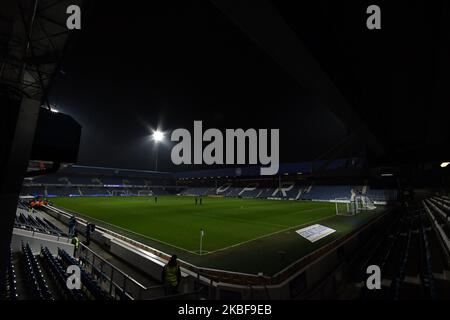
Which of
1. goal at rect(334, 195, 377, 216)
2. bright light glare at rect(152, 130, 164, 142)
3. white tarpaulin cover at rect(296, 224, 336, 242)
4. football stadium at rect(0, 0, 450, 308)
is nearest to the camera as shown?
football stadium at rect(0, 0, 450, 308)

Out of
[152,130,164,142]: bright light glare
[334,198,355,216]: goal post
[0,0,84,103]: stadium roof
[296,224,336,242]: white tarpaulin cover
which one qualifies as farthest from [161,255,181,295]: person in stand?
[152,130,164,142]: bright light glare

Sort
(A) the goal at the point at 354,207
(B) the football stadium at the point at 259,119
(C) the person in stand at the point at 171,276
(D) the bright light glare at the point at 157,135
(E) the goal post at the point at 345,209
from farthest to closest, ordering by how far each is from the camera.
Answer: (D) the bright light glare at the point at 157,135, (E) the goal post at the point at 345,209, (A) the goal at the point at 354,207, (C) the person in stand at the point at 171,276, (B) the football stadium at the point at 259,119

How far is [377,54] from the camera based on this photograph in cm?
509

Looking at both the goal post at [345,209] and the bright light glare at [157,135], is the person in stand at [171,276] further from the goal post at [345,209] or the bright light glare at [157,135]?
the bright light glare at [157,135]

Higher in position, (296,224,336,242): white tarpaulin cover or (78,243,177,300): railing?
(296,224,336,242): white tarpaulin cover

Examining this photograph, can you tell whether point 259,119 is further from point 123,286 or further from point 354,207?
point 123,286

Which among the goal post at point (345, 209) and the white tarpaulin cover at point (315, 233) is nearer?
the white tarpaulin cover at point (315, 233)

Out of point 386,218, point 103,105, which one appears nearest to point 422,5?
point 386,218

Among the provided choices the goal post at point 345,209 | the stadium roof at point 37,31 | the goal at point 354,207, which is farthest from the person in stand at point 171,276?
the goal post at point 345,209

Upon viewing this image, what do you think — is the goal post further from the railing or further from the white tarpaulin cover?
the railing

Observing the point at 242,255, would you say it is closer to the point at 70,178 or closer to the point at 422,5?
the point at 422,5

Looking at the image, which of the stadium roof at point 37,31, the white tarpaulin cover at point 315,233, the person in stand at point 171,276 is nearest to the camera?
the person in stand at point 171,276

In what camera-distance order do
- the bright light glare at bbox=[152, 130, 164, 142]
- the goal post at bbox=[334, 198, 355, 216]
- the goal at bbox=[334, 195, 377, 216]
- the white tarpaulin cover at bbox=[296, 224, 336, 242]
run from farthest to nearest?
the bright light glare at bbox=[152, 130, 164, 142] < the goal post at bbox=[334, 198, 355, 216] < the goal at bbox=[334, 195, 377, 216] < the white tarpaulin cover at bbox=[296, 224, 336, 242]

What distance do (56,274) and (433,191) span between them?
57964 mm
